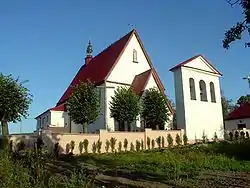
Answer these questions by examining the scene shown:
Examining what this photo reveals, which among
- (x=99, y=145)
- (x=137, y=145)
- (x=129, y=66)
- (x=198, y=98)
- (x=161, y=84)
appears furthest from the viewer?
(x=161, y=84)

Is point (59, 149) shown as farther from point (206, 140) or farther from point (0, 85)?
point (206, 140)

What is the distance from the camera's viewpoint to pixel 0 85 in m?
30.9

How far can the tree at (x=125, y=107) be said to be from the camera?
1252 inches

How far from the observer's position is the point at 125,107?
31891mm

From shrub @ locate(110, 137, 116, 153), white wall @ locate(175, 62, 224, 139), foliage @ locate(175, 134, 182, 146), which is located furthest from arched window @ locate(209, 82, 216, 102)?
shrub @ locate(110, 137, 116, 153)

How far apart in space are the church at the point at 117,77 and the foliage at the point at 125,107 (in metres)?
2.20

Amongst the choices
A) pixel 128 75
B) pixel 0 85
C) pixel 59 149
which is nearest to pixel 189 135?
pixel 128 75

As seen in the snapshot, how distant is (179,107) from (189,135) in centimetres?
276

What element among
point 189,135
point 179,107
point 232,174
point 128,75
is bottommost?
point 232,174

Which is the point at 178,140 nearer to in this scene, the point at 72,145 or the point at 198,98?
the point at 198,98

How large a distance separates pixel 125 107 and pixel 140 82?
5879 mm

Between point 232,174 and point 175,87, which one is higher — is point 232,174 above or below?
below

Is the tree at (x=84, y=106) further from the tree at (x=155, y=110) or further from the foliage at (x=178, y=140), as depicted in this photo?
the foliage at (x=178, y=140)

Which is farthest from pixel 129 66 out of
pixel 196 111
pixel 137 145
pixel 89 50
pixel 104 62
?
pixel 89 50
